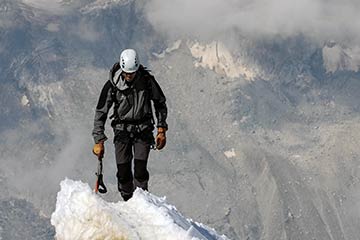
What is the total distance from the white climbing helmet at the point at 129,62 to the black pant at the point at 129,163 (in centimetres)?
239

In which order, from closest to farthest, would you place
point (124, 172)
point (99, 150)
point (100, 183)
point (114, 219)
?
point (114, 219) < point (100, 183) < point (99, 150) < point (124, 172)

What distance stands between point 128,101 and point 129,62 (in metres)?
1.35

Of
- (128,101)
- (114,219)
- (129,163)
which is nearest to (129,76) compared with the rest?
(128,101)

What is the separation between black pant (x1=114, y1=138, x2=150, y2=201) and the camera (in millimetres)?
18266

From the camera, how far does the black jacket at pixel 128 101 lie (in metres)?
17.2

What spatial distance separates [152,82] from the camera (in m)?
17.8

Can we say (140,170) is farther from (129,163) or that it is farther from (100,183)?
(100,183)

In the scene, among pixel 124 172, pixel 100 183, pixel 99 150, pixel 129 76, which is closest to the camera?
Result: pixel 100 183

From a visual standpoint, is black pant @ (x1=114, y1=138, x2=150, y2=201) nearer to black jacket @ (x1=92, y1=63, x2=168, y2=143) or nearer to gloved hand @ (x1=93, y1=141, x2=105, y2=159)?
black jacket @ (x1=92, y1=63, x2=168, y2=143)

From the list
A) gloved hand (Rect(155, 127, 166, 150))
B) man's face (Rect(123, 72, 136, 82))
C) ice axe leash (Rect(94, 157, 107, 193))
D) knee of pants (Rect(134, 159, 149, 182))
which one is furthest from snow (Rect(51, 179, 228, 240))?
gloved hand (Rect(155, 127, 166, 150))

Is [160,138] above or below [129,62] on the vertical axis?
below

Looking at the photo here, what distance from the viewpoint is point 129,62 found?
54.1 feet

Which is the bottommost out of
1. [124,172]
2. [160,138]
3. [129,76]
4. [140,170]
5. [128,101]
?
[124,172]

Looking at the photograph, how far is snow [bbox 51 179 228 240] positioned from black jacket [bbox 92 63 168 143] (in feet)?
13.9
